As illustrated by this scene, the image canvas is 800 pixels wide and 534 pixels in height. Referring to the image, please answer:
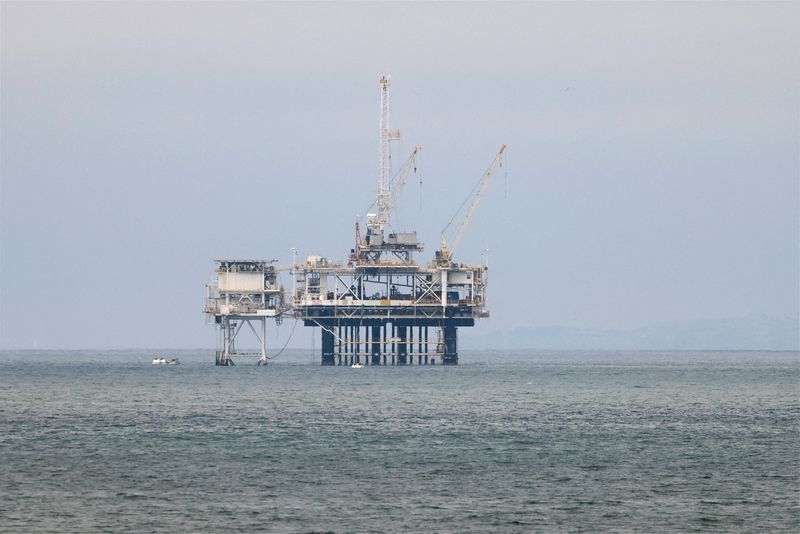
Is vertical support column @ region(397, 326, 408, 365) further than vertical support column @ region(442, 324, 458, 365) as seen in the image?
Yes

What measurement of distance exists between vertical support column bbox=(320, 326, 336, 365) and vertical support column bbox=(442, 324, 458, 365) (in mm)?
14545

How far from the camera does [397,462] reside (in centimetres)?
7056

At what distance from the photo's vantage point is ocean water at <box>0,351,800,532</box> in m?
54.0

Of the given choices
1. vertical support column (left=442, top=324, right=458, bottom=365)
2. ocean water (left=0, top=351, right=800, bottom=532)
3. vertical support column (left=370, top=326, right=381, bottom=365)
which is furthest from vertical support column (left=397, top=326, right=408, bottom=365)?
ocean water (left=0, top=351, right=800, bottom=532)

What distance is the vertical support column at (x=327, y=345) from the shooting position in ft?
591

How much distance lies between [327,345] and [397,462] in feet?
375

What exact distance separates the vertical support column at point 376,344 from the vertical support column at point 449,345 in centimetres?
841

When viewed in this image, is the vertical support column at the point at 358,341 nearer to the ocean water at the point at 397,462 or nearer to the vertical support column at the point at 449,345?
the vertical support column at the point at 449,345

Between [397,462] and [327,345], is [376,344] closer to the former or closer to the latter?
[327,345]

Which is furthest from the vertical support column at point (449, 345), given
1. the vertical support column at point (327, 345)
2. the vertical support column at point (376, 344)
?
the vertical support column at point (327, 345)

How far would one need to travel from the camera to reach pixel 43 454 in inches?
2904

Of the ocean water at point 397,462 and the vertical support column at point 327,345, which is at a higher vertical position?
the vertical support column at point 327,345

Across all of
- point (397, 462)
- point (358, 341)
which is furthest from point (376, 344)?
point (397, 462)

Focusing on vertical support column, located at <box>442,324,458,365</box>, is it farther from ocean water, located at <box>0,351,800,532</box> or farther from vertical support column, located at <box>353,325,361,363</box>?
ocean water, located at <box>0,351,800,532</box>
